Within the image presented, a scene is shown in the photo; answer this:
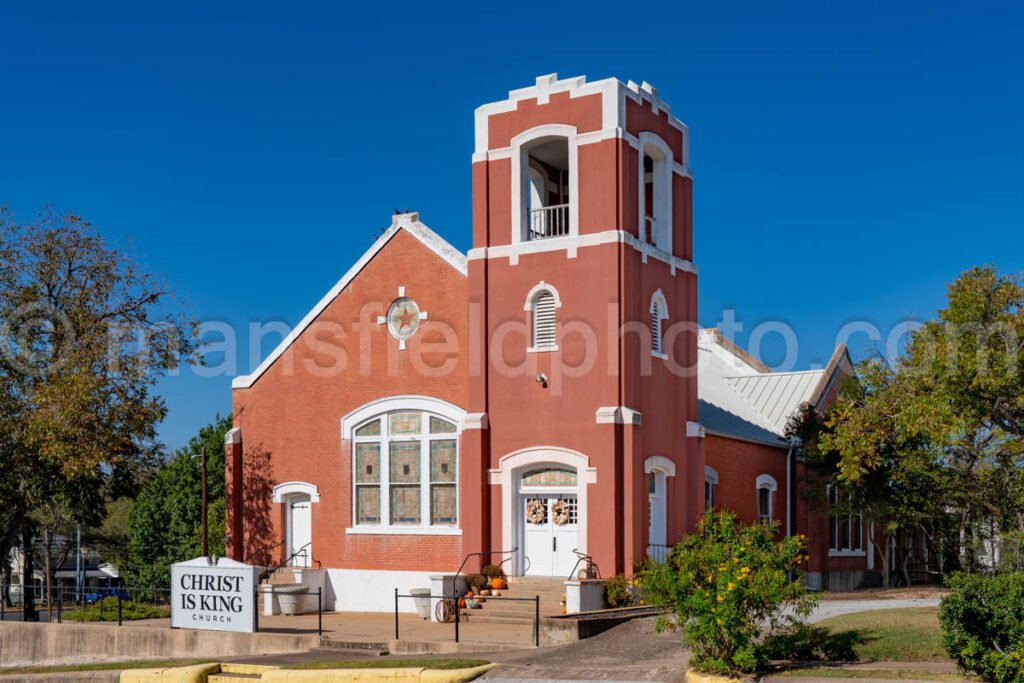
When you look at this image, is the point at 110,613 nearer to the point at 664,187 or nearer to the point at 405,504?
the point at 405,504

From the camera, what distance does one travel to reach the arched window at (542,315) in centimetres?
2705

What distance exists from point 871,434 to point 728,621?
1220 centimetres

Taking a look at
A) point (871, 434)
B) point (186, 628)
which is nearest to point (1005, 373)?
point (871, 434)

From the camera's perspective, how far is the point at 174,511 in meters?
63.2

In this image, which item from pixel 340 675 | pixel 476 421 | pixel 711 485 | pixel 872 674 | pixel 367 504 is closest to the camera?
pixel 872 674

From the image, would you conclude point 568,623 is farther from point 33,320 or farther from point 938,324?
point 33,320

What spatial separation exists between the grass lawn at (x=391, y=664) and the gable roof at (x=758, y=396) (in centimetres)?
1561

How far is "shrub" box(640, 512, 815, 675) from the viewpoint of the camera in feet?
54.3

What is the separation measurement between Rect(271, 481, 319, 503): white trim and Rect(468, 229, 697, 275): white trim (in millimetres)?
7491

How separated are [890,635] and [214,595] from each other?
42.9 ft

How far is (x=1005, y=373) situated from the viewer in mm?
22969

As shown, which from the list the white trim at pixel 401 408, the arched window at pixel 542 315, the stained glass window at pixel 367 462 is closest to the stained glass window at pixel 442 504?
the white trim at pixel 401 408

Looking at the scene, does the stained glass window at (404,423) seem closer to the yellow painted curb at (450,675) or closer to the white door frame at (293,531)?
the white door frame at (293,531)

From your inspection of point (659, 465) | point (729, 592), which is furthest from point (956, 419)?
point (729, 592)
